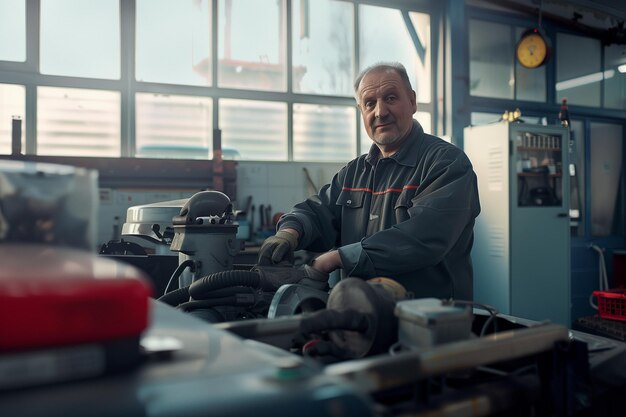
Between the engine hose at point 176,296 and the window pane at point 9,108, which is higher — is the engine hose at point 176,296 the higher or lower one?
the lower one

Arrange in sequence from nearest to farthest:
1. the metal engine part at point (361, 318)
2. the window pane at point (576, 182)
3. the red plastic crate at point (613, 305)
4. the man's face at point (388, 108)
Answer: the metal engine part at point (361, 318) → the man's face at point (388, 108) → the red plastic crate at point (613, 305) → the window pane at point (576, 182)

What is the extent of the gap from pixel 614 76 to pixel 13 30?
19.3 feet

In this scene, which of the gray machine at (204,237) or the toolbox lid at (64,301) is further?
the gray machine at (204,237)

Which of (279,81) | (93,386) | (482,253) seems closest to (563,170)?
(482,253)

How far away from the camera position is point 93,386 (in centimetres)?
42

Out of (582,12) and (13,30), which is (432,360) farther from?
(582,12)

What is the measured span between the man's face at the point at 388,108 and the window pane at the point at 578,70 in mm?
4388

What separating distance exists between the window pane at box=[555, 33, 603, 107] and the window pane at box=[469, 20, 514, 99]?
0.63 metres

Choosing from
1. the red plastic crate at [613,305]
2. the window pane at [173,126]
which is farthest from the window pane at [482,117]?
the window pane at [173,126]

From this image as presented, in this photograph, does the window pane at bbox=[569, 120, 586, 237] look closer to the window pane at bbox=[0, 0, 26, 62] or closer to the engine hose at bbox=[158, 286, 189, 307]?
the window pane at bbox=[0, 0, 26, 62]

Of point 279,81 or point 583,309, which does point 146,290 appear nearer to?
point 279,81

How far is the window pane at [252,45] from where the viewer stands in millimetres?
4527

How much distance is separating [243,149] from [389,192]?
9.51 ft

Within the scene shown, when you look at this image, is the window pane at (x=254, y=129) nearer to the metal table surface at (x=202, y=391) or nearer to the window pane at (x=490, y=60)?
the window pane at (x=490, y=60)
